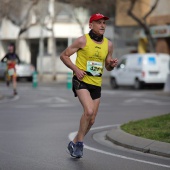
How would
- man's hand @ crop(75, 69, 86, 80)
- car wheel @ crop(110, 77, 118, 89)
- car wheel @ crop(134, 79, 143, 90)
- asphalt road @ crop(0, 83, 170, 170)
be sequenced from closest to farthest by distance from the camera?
asphalt road @ crop(0, 83, 170, 170)
man's hand @ crop(75, 69, 86, 80)
car wheel @ crop(134, 79, 143, 90)
car wheel @ crop(110, 77, 118, 89)

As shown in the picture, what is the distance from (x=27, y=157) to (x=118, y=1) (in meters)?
34.5

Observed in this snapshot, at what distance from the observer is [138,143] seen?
11.0m

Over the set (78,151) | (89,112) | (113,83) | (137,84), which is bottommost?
(113,83)

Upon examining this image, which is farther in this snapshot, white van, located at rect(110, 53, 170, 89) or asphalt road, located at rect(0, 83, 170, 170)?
white van, located at rect(110, 53, 170, 89)

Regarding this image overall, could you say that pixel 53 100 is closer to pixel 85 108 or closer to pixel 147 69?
pixel 147 69

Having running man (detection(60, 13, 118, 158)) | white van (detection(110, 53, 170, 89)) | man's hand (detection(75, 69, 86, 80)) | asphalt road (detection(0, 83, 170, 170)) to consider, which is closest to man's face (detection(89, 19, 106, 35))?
running man (detection(60, 13, 118, 158))

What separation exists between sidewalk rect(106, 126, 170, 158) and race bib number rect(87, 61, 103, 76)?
1.61 meters

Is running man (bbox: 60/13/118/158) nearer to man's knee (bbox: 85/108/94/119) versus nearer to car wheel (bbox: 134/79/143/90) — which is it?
man's knee (bbox: 85/108/94/119)

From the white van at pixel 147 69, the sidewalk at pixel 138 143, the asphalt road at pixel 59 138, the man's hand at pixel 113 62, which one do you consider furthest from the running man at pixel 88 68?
the white van at pixel 147 69

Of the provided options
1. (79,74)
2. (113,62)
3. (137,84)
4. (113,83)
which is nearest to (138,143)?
(113,62)

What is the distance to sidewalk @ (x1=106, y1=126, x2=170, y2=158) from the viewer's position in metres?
10.2

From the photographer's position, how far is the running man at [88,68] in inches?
372

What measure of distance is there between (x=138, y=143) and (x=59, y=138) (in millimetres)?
1745

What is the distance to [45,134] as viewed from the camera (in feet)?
41.7
